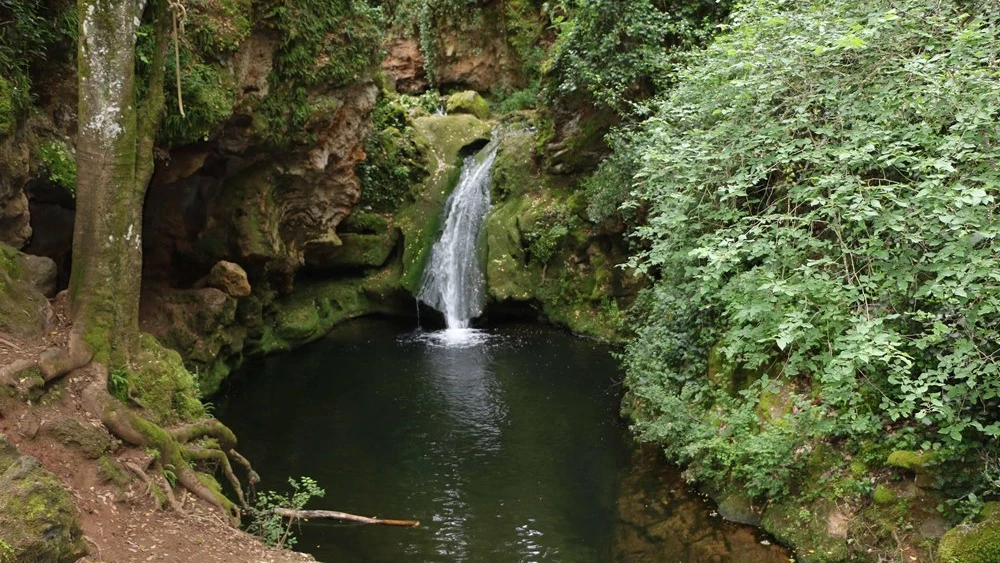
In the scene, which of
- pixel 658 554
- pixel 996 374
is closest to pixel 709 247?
pixel 996 374

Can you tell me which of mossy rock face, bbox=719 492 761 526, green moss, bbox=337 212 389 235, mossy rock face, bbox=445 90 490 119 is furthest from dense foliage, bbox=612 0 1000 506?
mossy rock face, bbox=445 90 490 119

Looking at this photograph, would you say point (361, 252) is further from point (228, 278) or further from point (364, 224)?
point (228, 278)

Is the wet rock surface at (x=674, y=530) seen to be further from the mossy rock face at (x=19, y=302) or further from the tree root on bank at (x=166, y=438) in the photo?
the mossy rock face at (x=19, y=302)

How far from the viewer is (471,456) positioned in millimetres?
11000

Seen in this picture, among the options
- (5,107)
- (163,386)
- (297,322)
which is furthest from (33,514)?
(297,322)

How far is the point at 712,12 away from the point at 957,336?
11.4 metres

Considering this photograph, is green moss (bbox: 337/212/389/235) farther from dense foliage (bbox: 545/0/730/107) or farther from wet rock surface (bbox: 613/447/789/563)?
wet rock surface (bbox: 613/447/789/563)

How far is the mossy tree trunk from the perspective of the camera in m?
7.13

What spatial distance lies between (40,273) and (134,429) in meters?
2.53

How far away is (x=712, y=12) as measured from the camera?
16078 millimetres

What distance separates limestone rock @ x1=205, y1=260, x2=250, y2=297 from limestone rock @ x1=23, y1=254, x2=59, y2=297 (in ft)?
19.8

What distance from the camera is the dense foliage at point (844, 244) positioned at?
21.8 feet

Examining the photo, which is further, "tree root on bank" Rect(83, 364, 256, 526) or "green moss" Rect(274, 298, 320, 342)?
"green moss" Rect(274, 298, 320, 342)

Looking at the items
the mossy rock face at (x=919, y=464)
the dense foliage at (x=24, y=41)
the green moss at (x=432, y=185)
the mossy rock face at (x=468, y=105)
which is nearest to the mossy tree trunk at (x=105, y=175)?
the dense foliage at (x=24, y=41)
